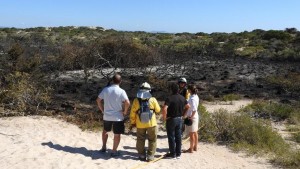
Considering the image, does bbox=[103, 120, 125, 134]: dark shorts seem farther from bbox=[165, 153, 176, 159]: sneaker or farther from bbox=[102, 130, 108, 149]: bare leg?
bbox=[165, 153, 176, 159]: sneaker

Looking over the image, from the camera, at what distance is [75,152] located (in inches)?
352

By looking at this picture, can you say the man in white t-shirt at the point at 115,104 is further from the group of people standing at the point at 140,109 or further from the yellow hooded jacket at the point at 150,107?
the yellow hooded jacket at the point at 150,107

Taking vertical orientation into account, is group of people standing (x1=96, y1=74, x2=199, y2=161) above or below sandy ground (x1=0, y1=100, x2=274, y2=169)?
above

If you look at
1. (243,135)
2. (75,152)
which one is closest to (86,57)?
(243,135)

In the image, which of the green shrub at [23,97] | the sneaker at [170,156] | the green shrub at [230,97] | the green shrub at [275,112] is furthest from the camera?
the green shrub at [230,97]

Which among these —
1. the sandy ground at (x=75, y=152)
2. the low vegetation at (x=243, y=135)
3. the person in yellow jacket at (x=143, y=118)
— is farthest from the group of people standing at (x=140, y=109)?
the low vegetation at (x=243, y=135)

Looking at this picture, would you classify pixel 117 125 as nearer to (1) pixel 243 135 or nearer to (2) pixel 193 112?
(2) pixel 193 112

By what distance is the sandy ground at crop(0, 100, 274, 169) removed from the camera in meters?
8.30

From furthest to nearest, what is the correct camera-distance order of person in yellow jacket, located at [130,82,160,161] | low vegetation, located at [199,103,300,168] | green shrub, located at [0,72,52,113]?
green shrub, located at [0,72,52,113] < low vegetation, located at [199,103,300,168] < person in yellow jacket, located at [130,82,160,161]

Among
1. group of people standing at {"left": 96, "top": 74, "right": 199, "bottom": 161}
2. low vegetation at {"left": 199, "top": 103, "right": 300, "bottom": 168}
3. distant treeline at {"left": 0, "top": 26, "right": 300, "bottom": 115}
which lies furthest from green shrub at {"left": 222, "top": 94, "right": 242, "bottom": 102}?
group of people standing at {"left": 96, "top": 74, "right": 199, "bottom": 161}

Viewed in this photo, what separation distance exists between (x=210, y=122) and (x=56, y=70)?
44.2ft

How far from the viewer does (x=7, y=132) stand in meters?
10.2

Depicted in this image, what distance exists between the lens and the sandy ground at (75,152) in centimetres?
830

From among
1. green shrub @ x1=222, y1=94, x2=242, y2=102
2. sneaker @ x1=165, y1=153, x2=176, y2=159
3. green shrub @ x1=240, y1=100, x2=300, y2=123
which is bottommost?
green shrub @ x1=222, y1=94, x2=242, y2=102
